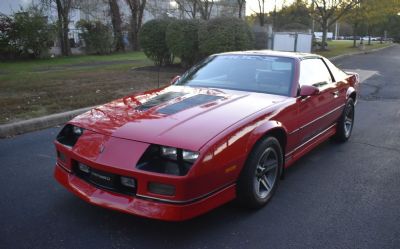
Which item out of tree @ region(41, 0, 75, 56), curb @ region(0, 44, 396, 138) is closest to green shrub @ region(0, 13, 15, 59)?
tree @ region(41, 0, 75, 56)

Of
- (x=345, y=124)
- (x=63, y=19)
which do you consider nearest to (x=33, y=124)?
(x=345, y=124)

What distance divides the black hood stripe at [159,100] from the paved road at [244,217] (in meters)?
1.00

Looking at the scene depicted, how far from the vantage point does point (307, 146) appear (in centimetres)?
476

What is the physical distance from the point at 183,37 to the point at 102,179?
11186 millimetres

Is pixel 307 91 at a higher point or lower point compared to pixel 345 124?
higher

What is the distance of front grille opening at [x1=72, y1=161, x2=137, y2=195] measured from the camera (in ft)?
10.3

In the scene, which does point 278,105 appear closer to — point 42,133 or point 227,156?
point 227,156

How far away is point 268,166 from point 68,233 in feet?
5.98

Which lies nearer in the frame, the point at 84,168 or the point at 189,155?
the point at 189,155

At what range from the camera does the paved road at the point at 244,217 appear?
3.19m

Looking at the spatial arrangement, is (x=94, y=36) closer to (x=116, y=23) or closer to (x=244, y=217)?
(x=116, y=23)

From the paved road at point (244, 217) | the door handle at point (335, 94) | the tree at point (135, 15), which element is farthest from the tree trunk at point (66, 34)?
the door handle at point (335, 94)

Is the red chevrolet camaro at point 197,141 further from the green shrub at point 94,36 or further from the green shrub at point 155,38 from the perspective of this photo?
the green shrub at point 94,36

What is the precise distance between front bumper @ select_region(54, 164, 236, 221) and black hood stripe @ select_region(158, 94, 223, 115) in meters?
0.87
